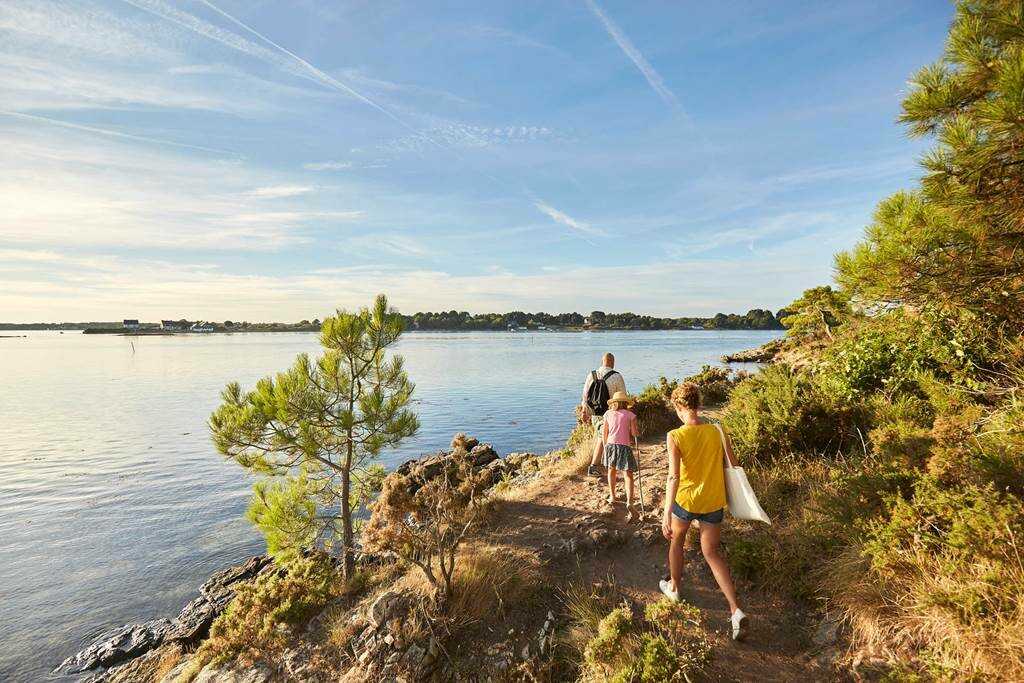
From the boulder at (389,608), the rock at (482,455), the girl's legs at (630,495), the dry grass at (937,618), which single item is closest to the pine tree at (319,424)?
the boulder at (389,608)

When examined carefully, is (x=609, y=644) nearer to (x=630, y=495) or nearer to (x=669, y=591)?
(x=669, y=591)

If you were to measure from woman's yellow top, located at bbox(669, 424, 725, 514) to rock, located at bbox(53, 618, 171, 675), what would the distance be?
38.8 ft

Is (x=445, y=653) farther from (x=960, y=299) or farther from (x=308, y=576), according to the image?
(x=960, y=299)

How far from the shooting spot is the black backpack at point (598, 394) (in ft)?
30.9

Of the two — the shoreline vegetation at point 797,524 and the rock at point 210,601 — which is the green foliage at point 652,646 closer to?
the shoreline vegetation at point 797,524

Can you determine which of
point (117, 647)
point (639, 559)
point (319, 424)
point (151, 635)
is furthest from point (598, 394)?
point (117, 647)

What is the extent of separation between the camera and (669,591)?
19.1 ft

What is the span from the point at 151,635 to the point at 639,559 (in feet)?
35.9

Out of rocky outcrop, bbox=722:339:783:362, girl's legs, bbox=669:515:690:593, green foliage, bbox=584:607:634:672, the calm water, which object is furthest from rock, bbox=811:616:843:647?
rocky outcrop, bbox=722:339:783:362

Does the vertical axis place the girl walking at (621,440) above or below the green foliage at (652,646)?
above

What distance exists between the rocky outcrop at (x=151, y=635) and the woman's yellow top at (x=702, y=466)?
9.14 metres

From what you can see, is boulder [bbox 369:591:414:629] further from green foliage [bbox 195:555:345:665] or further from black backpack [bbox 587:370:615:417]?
black backpack [bbox 587:370:615:417]

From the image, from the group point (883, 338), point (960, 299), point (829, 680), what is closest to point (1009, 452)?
point (960, 299)

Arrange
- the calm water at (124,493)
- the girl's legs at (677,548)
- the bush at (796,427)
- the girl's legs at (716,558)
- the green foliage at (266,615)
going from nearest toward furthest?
the girl's legs at (716,558), the girl's legs at (677,548), the green foliage at (266,615), the bush at (796,427), the calm water at (124,493)
